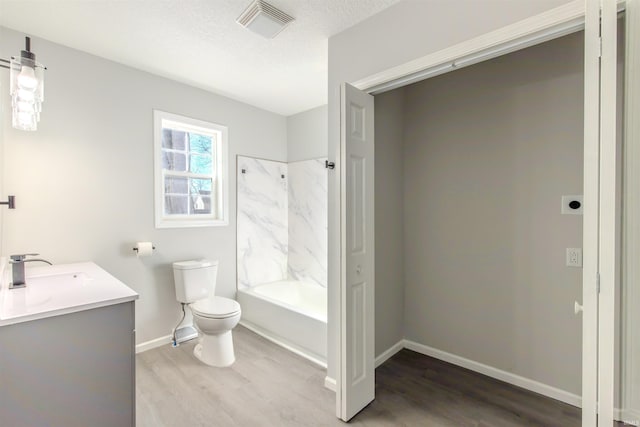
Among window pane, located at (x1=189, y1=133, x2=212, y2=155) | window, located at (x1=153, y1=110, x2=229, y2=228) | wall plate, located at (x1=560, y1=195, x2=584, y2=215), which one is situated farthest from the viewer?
window pane, located at (x1=189, y1=133, x2=212, y2=155)

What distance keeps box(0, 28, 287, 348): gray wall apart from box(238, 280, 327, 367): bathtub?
2.41 feet

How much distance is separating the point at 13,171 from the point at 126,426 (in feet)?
6.21

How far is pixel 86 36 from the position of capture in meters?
2.12

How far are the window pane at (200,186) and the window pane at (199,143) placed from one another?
0.31 meters

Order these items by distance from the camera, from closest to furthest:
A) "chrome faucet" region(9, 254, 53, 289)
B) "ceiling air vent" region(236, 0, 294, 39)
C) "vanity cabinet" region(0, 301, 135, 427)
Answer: "vanity cabinet" region(0, 301, 135, 427), "chrome faucet" region(9, 254, 53, 289), "ceiling air vent" region(236, 0, 294, 39)

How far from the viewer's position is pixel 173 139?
2.96 meters

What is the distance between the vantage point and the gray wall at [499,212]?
2.00m

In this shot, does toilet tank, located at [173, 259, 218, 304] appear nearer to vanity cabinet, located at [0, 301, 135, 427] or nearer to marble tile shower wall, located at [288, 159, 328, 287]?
marble tile shower wall, located at [288, 159, 328, 287]

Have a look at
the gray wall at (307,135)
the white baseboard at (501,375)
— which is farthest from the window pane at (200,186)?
the white baseboard at (501,375)

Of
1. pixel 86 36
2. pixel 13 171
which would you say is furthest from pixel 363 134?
pixel 13 171

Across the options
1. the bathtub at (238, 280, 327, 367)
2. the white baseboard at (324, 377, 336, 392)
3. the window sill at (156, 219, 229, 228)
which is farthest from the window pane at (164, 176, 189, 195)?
the white baseboard at (324, 377, 336, 392)

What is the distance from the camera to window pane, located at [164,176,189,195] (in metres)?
2.91

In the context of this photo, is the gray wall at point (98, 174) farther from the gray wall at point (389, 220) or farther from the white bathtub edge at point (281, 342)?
the gray wall at point (389, 220)

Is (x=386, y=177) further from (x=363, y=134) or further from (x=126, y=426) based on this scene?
(x=126, y=426)
